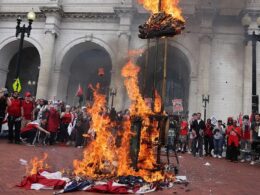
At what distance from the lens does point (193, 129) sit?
50.3 feet

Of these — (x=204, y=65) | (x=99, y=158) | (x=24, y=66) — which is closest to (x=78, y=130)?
(x=99, y=158)

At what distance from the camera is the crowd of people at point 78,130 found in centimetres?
1321

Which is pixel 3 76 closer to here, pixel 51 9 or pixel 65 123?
pixel 51 9

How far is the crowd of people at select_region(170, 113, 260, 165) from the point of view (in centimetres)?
1356

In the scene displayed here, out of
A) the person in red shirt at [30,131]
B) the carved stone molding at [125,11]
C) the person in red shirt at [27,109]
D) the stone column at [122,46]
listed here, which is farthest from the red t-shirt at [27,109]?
the carved stone molding at [125,11]

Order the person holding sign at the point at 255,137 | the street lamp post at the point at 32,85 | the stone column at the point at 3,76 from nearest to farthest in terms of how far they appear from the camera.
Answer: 1. the person holding sign at the point at 255,137
2. the stone column at the point at 3,76
3. the street lamp post at the point at 32,85

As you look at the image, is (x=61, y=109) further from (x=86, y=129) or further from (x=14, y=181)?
(x=14, y=181)

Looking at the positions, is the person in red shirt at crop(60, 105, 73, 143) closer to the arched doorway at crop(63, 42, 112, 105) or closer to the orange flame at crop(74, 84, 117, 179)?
the orange flame at crop(74, 84, 117, 179)

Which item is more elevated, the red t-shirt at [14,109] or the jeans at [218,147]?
the red t-shirt at [14,109]

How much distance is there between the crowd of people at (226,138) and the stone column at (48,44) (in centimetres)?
1344

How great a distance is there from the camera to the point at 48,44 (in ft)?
86.3

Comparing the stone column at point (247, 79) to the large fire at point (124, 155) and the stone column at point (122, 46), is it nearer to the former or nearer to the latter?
the stone column at point (122, 46)

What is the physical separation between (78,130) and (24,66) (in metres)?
17.7

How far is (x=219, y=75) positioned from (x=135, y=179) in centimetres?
1939
